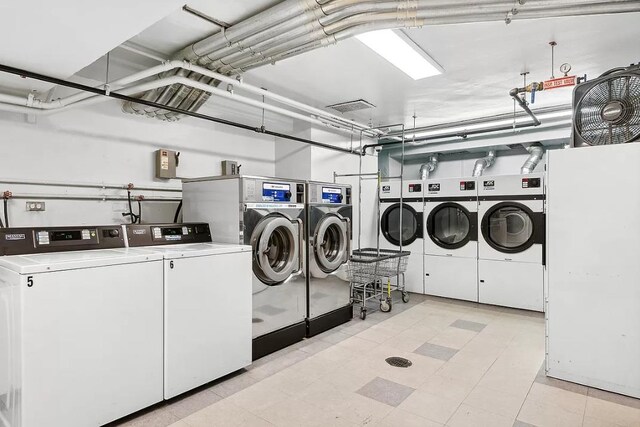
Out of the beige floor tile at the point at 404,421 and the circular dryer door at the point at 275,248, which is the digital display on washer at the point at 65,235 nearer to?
the circular dryer door at the point at 275,248

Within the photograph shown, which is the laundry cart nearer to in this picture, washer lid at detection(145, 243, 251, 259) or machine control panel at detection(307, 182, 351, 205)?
machine control panel at detection(307, 182, 351, 205)

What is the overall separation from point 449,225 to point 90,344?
15.9 ft

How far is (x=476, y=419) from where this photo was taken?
228cm

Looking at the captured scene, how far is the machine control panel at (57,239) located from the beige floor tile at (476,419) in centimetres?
265

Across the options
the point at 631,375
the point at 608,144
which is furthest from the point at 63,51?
the point at 631,375

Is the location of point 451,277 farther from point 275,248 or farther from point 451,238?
point 275,248

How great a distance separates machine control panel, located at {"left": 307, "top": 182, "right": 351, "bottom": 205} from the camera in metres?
3.74

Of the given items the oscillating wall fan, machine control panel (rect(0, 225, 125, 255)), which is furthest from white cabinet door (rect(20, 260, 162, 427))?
the oscillating wall fan

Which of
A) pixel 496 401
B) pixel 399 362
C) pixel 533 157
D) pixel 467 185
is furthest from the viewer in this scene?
pixel 533 157

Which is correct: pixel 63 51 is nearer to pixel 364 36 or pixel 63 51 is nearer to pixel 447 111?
pixel 364 36

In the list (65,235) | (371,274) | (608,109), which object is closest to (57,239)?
(65,235)

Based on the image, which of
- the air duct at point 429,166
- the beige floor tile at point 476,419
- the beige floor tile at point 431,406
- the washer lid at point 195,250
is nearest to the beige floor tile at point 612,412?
the beige floor tile at point 476,419

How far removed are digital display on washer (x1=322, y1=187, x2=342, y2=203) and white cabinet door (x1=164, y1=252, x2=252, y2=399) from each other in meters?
1.29

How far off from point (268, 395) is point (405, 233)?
3.88 metres
